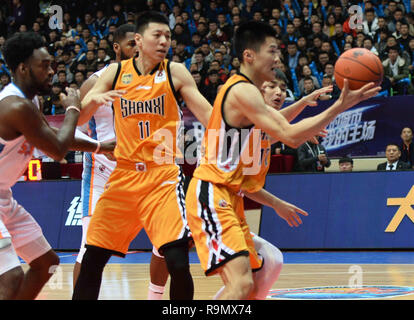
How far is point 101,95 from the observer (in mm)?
5070

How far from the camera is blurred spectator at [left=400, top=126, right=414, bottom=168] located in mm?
11695

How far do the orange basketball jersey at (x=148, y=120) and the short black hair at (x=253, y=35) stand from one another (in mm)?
823

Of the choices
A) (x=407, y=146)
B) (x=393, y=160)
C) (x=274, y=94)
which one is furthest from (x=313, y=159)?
(x=274, y=94)

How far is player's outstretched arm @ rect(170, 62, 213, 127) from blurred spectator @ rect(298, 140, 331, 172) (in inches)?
275

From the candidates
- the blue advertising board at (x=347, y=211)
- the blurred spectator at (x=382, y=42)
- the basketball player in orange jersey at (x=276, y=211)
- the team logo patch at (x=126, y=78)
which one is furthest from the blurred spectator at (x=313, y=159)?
the team logo patch at (x=126, y=78)

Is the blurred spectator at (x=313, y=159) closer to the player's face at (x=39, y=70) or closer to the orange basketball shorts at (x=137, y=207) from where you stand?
the orange basketball shorts at (x=137, y=207)

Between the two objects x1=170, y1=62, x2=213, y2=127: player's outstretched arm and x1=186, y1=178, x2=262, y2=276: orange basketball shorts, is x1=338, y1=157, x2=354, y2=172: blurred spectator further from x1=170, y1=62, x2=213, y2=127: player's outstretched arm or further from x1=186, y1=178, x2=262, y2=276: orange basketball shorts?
x1=186, y1=178, x2=262, y2=276: orange basketball shorts

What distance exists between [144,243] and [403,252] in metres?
4.36

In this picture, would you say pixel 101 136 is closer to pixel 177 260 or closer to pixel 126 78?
pixel 126 78

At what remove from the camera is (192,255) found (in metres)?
11.6

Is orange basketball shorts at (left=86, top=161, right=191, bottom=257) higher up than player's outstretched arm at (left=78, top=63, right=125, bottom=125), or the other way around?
player's outstretched arm at (left=78, top=63, right=125, bottom=125)

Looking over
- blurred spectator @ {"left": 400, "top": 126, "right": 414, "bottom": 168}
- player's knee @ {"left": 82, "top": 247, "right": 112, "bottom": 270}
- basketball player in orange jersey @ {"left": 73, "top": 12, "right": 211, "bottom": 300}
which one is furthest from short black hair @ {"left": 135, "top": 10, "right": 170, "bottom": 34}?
blurred spectator @ {"left": 400, "top": 126, "right": 414, "bottom": 168}

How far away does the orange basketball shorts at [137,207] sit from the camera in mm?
5016

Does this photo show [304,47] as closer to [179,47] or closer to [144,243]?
[179,47]
